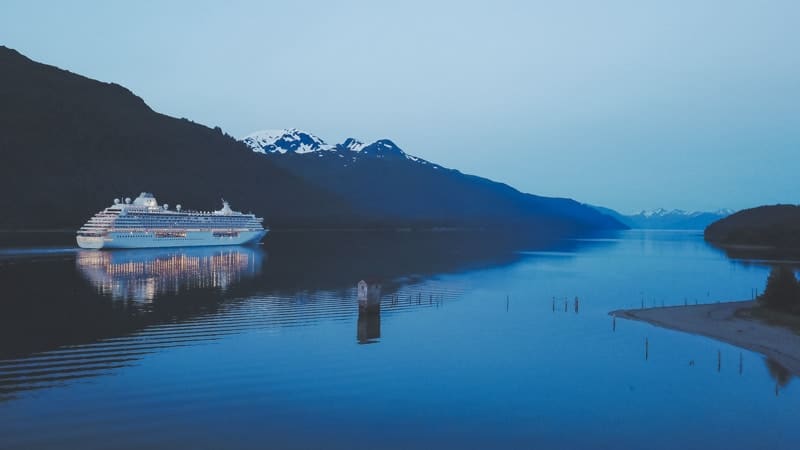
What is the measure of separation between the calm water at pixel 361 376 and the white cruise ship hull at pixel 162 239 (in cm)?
7128

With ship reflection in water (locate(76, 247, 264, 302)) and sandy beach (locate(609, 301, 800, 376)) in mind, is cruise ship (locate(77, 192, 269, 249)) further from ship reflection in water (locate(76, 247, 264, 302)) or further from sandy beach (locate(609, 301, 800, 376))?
sandy beach (locate(609, 301, 800, 376))

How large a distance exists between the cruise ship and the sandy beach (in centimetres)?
11170

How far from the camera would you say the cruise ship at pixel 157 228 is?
12719 cm

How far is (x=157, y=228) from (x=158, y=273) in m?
67.6

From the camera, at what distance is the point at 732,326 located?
136 feet

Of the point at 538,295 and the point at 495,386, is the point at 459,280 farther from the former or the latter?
the point at 495,386

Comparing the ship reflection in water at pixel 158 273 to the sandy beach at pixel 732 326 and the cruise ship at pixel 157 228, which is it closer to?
the cruise ship at pixel 157 228

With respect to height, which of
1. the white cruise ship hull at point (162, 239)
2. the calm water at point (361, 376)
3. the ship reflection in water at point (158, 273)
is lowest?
the calm water at point (361, 376)

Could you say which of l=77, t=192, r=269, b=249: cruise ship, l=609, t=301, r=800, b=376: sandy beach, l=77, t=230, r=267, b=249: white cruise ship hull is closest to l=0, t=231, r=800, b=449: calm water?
l=609, t=301, r=800, b=376: sandy beach

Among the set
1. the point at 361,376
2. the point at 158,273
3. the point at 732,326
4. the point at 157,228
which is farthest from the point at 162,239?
the point at 732,326

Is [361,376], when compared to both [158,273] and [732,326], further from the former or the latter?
[158,273]

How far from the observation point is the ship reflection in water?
2361 inches

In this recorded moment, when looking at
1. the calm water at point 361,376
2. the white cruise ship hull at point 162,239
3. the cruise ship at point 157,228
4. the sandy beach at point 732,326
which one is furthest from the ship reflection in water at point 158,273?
the sandy beach at point 732,326

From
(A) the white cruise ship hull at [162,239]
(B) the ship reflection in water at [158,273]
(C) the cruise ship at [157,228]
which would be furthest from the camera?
(C) the cruise ship at [157,228]
